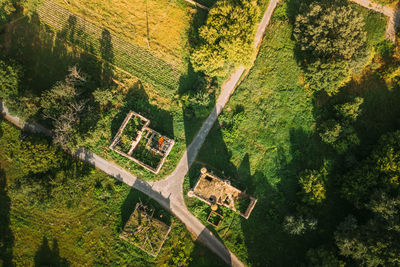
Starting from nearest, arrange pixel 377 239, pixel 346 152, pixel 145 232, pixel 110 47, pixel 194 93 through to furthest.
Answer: pixel 377 239 → pixel 145 232 → pixel 346 152 → pixel 194 93 → pixel 110 47

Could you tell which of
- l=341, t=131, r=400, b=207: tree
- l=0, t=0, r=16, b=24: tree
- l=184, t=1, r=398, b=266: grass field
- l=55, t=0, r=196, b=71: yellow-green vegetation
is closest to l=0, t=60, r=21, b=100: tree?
l=0, t=0, r=16, b=24: tree

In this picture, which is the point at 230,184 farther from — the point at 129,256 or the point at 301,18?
the point at 301,18

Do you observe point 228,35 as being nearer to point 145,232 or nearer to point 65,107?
point 65,107

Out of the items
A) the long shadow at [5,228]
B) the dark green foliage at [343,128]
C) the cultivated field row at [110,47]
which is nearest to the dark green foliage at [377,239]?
the dark green foliage at [343,128]

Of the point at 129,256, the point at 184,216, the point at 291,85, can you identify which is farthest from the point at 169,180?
Result: the point at 291,85

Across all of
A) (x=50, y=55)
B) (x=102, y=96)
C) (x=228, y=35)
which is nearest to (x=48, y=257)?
(x=102, y=96)
